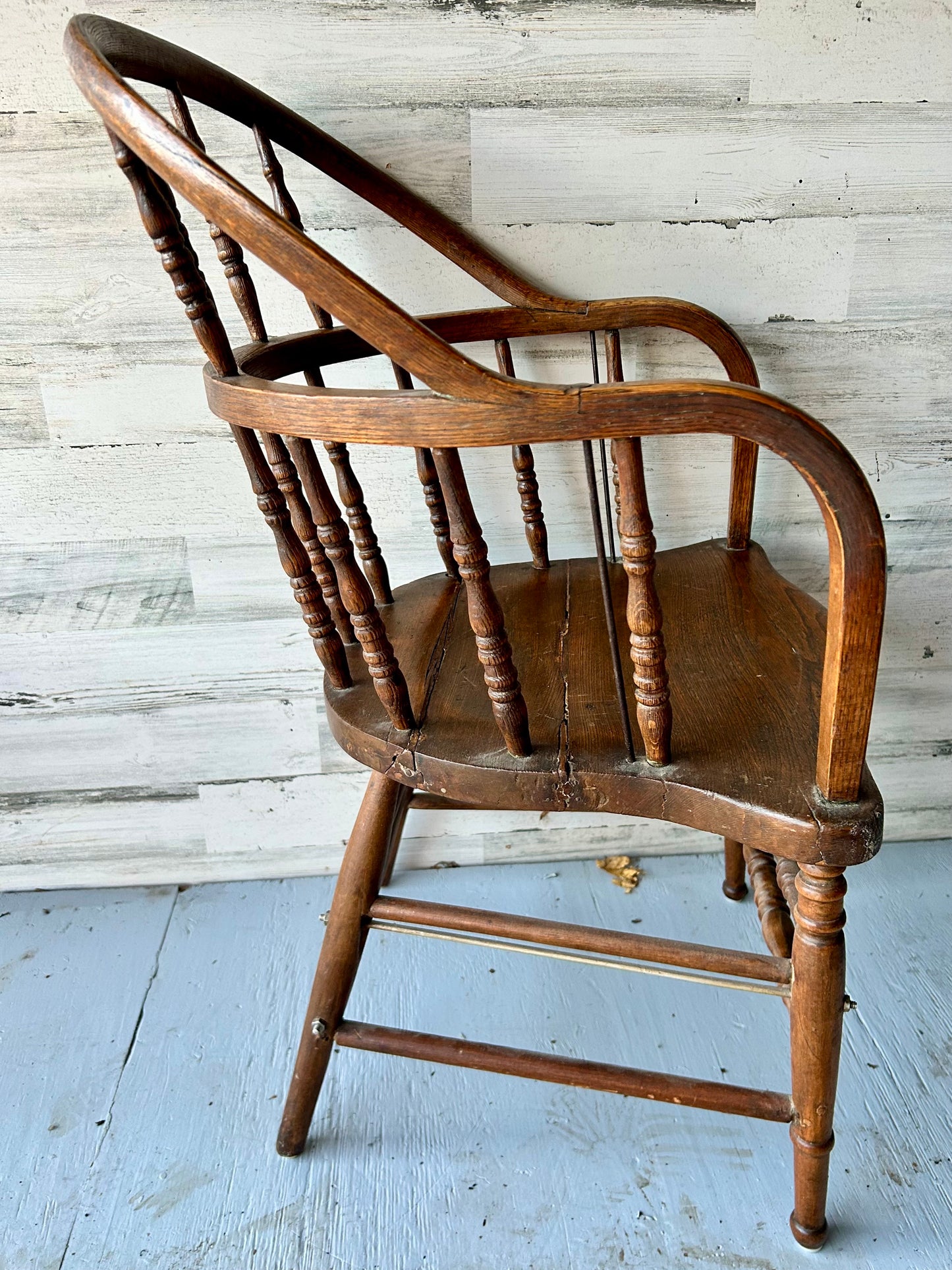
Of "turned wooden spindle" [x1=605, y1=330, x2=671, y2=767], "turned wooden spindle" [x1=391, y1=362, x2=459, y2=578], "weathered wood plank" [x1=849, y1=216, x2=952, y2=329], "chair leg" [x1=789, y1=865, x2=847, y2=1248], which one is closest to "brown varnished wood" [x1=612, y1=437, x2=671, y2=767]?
"turned wooden spindle" [x1=605, y1=330, x2=671, y2=767]

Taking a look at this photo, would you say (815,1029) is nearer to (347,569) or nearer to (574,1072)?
(574,1072)

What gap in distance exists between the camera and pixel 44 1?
961mm

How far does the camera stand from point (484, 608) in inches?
26.5

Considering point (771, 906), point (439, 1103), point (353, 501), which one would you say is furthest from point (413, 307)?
point (439, 1103)

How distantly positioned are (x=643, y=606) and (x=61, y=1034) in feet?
3.00

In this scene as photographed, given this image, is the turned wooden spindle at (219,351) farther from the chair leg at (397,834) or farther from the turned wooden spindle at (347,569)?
the chair leg at (397,834)

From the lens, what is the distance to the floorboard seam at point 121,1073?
92 centimetres

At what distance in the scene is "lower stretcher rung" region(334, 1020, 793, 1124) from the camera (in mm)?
831

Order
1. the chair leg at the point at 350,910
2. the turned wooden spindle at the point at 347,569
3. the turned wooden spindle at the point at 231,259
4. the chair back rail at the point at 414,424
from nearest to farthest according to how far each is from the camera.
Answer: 1. the chair back rail at the point at 414,424
2. the turned wooden spindle at the point at 347,569
3. the turned wooden spindle at the point at 231,259
4. the chair leg at the point at 350,910

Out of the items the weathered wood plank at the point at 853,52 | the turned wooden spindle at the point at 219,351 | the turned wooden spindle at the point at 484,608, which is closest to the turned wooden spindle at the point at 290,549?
the turned wooden spindle at the point at 219,351

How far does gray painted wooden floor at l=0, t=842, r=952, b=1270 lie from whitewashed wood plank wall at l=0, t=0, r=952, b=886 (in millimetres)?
149

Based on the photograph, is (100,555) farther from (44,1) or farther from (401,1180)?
(401,1180)

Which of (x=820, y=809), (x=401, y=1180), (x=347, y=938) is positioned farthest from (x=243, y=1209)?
(x=820, y=809)

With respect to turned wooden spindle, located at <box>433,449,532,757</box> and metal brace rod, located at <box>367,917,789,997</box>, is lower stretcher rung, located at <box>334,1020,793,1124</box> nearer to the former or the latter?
metal brace rod, located at <box>367,917,789,997</box>
